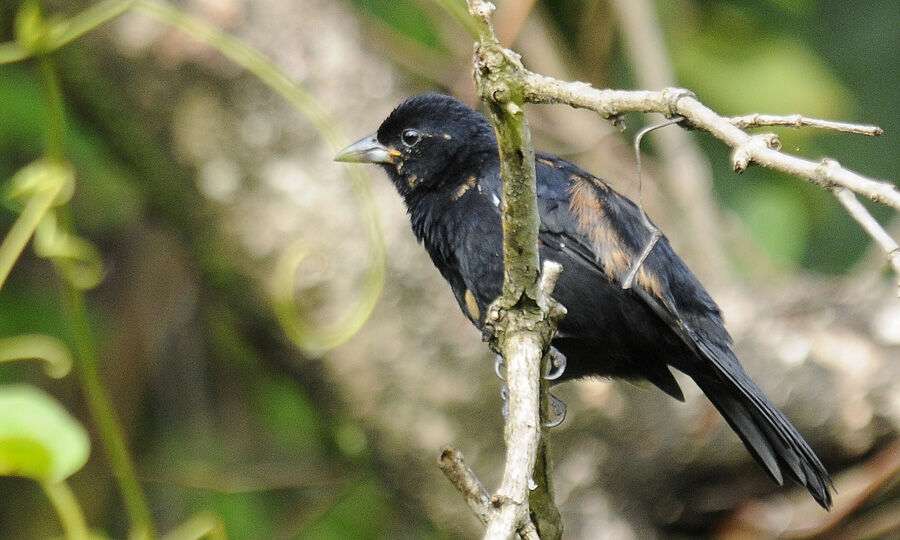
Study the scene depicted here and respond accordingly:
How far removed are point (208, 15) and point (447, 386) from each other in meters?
1.94

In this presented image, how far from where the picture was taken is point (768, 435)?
3059 millimetres

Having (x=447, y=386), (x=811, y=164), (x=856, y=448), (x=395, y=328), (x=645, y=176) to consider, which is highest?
(x=645, y=176)

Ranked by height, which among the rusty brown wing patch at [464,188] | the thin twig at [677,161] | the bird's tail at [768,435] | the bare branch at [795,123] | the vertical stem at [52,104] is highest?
the thin twig at [677,161]

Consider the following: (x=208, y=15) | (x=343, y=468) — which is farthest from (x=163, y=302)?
(x=208, y=15)

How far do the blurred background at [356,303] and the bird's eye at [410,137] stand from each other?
739mm

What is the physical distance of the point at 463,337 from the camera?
468 centimetres

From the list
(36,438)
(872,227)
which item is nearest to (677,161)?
(36,438)

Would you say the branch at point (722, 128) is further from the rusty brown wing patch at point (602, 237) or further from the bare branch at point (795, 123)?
the rusty brown wing patch at point (602, 237)

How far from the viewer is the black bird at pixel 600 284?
3.05 metres

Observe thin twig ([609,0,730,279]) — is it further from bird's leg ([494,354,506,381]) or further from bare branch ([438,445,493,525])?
bare branch ([438,445,493,525])

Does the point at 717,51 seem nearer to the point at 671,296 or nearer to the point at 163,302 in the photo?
the point at 671,296

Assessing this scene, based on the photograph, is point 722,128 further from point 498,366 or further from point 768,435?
point 768,435

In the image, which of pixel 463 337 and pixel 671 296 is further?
pixel 463 337

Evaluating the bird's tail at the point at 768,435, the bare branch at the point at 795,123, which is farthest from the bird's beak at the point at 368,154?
the bare branch at the point at 795,123
